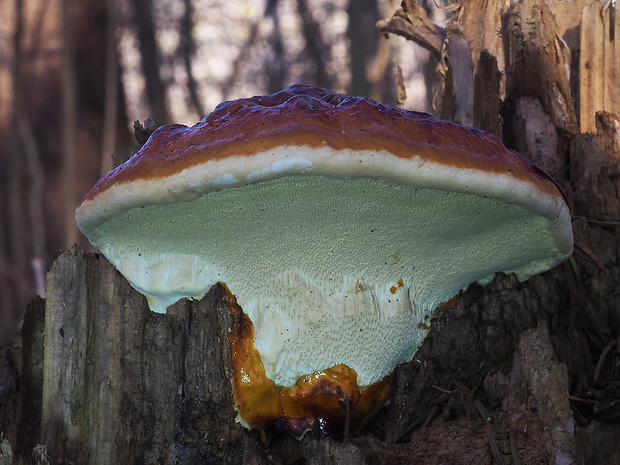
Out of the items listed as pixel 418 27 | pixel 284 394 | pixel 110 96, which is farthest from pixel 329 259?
pixel 110 96

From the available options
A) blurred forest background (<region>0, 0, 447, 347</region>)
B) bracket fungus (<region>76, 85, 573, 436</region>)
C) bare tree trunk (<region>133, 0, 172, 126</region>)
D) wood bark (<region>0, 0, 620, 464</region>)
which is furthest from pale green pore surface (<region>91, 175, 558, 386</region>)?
bare tree trunk (<region>133, 0, 172, 126</region>)

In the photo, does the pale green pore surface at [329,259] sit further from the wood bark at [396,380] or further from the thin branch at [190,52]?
the thin branch at [190,52]

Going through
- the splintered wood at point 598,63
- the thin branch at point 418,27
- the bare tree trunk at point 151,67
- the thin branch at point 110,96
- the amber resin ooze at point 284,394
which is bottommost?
the amber resin ooze at point 284,394

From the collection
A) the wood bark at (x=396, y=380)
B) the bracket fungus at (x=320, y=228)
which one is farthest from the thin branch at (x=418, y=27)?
the bracket fungus at (x=320, y=228)

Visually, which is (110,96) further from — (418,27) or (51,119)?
(418,27)

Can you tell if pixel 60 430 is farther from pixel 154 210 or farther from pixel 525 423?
pixel 525 423

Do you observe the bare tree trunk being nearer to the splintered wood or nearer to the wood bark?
the splintered wood
